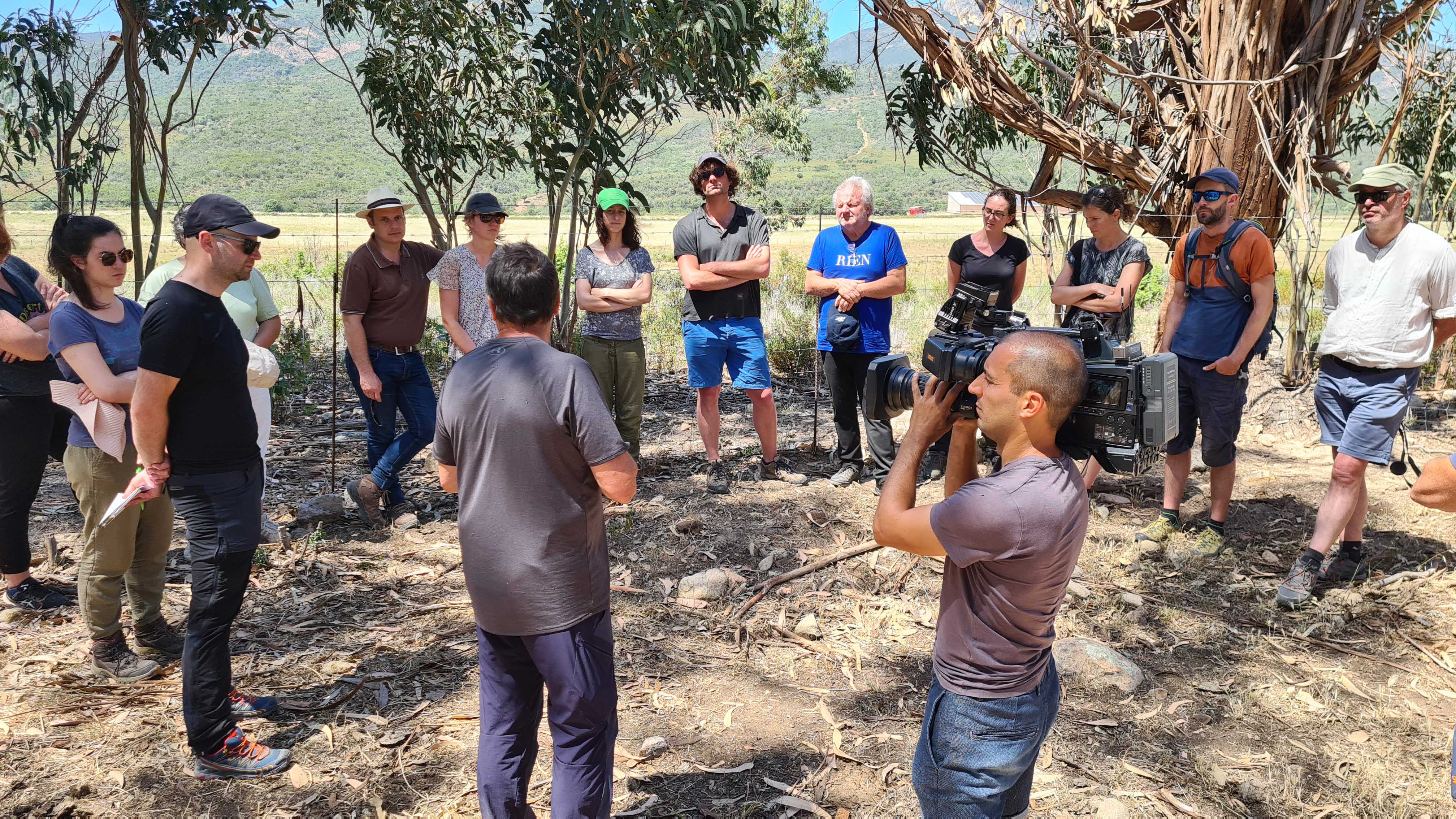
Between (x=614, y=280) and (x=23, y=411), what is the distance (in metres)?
2.85

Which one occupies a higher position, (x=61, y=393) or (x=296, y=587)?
(x=61, y=393)

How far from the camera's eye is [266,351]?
12.5 ft

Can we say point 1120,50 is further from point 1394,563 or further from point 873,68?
point 1394,563

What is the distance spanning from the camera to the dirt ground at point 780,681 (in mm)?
3020

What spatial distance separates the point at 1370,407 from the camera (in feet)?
13.8

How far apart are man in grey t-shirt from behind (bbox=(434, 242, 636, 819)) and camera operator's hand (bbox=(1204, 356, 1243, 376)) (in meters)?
3.50

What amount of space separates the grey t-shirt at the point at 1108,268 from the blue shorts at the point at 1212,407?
0.50 m

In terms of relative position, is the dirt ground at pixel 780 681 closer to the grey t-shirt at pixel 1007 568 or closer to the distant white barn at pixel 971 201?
the grey t-shirt at pixel 1007 568

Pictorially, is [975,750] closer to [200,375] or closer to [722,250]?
[200,375]

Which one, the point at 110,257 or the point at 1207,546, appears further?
the point at 1207,546

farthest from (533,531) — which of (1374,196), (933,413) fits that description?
(1374,196)

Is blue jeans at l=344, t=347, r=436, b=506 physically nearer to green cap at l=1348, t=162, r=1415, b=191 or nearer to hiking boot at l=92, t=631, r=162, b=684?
hiking boot at l=92, t=631, r=162, b=684

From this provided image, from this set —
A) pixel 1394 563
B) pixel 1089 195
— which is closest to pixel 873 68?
pixel 1089 195

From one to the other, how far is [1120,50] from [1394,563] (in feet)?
13.5
